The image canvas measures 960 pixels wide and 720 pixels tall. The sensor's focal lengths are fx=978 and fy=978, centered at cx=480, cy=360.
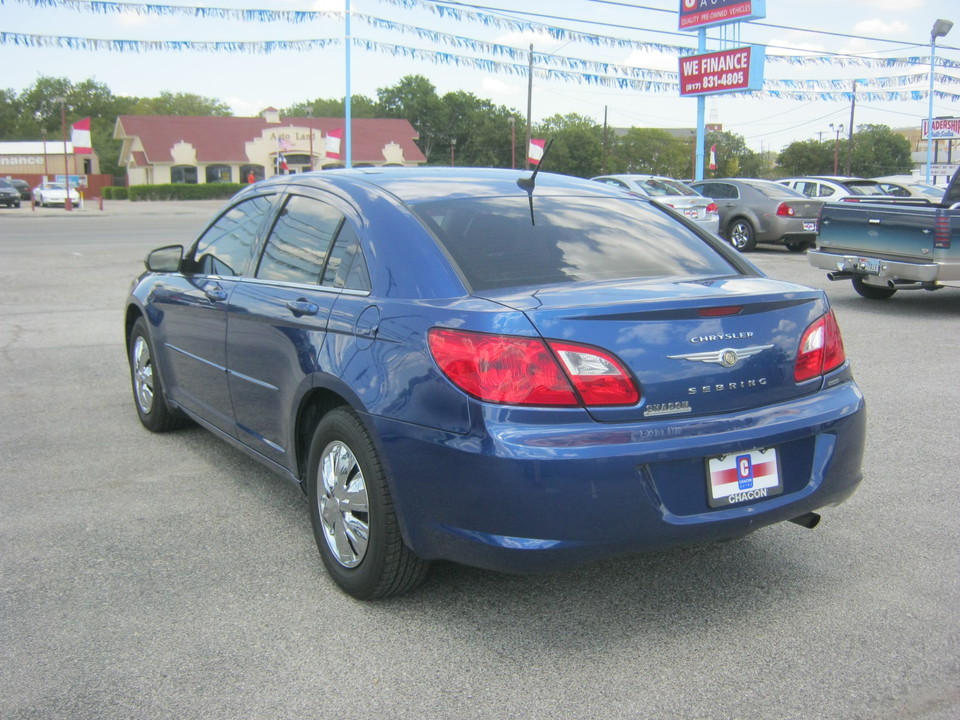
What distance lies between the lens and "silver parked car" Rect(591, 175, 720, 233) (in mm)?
18781

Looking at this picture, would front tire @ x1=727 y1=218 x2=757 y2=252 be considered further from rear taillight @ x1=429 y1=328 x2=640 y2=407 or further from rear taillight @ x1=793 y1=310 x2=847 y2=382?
rear taillight @ x1=429 y1=328 x2=640 y2=407

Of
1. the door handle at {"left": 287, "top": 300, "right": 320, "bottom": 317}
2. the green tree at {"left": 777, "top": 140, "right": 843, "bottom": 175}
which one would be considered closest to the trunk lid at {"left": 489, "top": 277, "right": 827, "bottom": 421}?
the door handle at {"left": 287, "top": 300, "right": 320, "bottom": 317}

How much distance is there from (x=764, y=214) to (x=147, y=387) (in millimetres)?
15888

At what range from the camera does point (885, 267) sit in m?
11.3

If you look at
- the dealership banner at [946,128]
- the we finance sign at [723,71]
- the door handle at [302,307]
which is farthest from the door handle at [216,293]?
the dealership banner at [946,128]

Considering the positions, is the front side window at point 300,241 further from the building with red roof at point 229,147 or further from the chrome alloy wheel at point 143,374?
the building with red roof at point 229,147

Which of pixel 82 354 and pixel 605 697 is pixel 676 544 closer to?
pixel 605 697

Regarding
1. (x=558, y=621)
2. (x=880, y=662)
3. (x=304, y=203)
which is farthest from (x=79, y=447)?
(x=880, y=662)

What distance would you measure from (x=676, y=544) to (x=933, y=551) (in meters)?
1.54

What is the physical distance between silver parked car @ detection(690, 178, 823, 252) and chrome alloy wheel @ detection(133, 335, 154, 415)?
15189 millimetres

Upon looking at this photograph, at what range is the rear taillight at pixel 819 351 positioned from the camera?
3516 millimetres

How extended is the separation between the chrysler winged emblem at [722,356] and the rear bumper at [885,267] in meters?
8.48

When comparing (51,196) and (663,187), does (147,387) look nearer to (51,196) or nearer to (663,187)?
(663,187)

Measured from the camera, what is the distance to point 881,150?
109m
